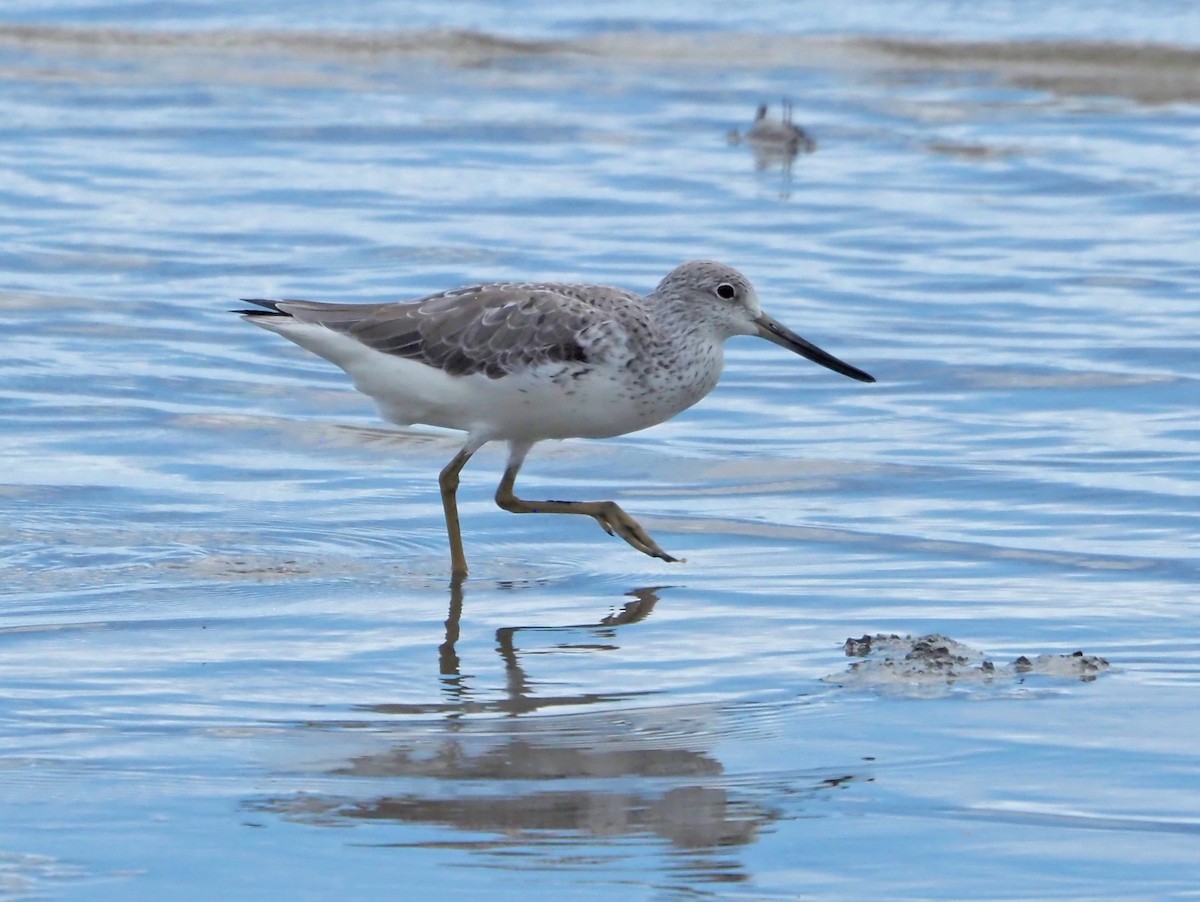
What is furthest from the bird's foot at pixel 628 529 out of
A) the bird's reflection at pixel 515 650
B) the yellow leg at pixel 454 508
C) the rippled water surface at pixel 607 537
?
the yellow leg at pixel 454 508

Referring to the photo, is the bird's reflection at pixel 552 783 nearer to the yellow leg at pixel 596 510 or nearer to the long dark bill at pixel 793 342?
the yellow leg at pixel 596 510

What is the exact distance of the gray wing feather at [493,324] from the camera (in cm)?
715

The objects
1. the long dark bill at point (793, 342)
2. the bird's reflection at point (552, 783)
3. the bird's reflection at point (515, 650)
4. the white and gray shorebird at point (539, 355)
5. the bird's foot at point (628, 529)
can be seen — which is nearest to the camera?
the bird's reflection at point (552, 783)

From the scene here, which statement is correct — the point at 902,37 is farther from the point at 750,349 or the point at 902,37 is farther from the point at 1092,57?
the point at 750,349

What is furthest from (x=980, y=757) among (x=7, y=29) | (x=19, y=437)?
(x=7, y=29)

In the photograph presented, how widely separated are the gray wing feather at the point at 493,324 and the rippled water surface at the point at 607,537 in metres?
0.66

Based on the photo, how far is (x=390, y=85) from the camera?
19062 millimetres

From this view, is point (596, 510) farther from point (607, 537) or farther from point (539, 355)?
point (539, 355)

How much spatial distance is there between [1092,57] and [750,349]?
11.2 m

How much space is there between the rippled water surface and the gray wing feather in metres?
0.66

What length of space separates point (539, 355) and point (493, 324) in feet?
0.94

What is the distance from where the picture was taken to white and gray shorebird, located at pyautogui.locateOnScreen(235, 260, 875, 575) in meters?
7.12

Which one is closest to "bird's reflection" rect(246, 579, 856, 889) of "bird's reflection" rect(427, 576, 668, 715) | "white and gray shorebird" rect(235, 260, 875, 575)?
"bird's reflection" rect(427, 576, 668, 715)

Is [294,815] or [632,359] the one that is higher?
[632,359]
